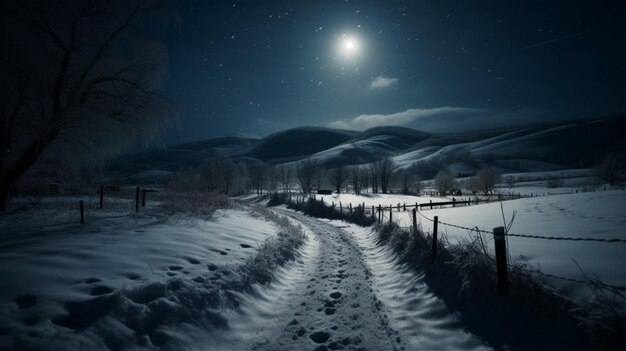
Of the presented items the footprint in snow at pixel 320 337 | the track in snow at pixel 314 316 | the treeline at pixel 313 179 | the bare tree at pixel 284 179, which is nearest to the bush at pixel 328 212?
the track in snow at pixel 314 316

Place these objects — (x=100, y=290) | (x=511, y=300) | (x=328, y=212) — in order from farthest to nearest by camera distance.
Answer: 1. (x=328, y=212)
2. (x=511, y=300)
3. (x=100, y=290)

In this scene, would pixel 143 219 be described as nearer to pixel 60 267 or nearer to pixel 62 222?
pixel 62 222

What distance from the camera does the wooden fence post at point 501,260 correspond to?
15.5ft

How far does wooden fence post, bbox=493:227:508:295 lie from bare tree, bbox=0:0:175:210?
11755 millimetres

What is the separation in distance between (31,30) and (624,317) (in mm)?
16097

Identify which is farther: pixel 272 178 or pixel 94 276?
pixel 272 178

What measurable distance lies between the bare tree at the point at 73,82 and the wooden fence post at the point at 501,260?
11755 millimetres

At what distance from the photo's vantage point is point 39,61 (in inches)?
357

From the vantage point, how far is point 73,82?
9.19 m

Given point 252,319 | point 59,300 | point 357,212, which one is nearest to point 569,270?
point 252,319

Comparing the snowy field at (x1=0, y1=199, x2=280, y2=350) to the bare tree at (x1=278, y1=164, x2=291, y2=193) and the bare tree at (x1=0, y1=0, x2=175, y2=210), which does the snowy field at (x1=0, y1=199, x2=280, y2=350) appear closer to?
the bare tree at (x1=0, y1=0, x2=175, y2=210)

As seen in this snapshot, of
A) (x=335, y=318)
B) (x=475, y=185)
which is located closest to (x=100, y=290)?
(x=335, y=318)

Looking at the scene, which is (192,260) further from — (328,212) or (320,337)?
(328,212)

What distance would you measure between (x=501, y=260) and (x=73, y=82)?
1359 cm
